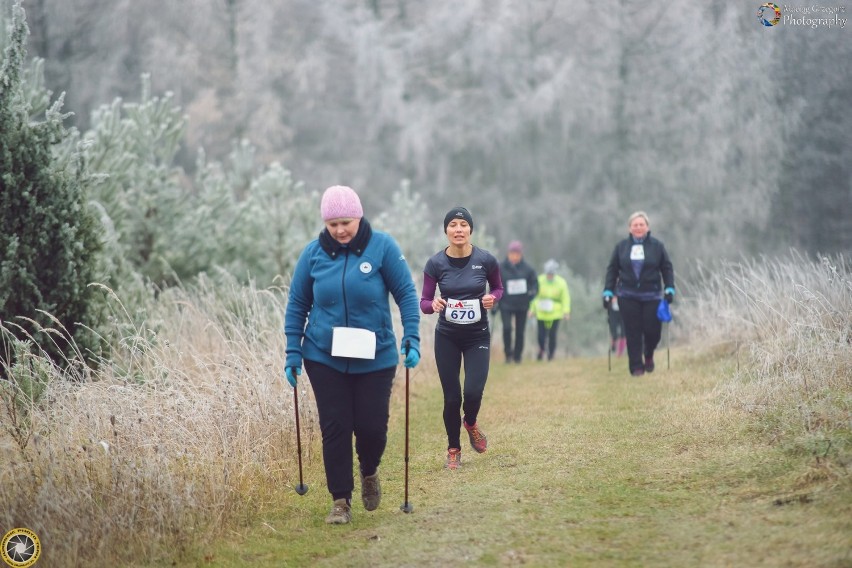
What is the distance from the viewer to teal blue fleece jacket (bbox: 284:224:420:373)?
5.67 metres

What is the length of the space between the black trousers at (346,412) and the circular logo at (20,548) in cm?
169

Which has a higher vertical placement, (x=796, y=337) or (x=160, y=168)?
(x=160, y=168)

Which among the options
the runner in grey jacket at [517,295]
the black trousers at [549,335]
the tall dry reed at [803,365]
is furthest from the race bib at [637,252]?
the black trousers at [549,335]

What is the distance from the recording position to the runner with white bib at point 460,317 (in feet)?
24.0

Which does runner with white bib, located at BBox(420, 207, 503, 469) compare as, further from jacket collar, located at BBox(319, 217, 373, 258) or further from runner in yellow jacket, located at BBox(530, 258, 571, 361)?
runner in yellow jacket, located at BBox(530, 258, 571, 361)

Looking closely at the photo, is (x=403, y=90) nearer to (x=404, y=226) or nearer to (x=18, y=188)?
(x=404, y=226)

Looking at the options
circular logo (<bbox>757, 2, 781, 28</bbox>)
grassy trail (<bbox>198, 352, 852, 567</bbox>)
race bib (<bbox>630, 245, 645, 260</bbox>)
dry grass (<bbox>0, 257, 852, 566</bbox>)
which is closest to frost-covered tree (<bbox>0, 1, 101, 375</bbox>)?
dry grass (<bbox>0, 257, 852, 566</bbox>)

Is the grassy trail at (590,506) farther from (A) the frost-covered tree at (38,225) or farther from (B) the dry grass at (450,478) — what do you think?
Answer: (A) the frost-covered tree at (38,225)

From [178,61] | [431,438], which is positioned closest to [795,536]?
[431,438]

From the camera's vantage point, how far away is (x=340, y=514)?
19.1 feet

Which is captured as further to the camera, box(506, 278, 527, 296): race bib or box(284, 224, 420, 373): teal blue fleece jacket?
box(506, 278, 527, 296): race bib

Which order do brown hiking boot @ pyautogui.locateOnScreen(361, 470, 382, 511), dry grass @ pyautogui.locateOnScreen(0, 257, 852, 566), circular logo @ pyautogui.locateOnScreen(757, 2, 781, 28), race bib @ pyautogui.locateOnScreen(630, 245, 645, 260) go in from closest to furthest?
dry grass @ pyautogui.locateOnScreen(0, 257, 852, 566), brown hiking boot @ pyautogui.locateOnScreen(361, 470, 382, 511), race bib @ pyautogui.locateOnScreen(630, 245, 645, 260), circular logo @ pyautogui.locateOnScreen(757, 2, 781, 28)

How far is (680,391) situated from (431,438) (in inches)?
107

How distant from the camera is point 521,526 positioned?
5.39 metres
